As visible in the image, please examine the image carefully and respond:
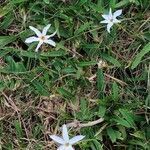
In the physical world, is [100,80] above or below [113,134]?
above

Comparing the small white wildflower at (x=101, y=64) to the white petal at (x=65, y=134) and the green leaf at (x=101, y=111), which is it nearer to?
the green leaf at (x=101, y=111)

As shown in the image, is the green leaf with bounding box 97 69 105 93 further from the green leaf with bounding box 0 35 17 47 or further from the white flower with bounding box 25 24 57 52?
the green leaf with bounding box 0 35 17 47

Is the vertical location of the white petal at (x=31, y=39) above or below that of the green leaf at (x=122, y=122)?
above

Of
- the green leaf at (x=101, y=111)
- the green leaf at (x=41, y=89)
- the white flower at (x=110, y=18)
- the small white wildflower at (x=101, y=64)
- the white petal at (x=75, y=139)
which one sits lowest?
the white petal at (x=75, y=139)

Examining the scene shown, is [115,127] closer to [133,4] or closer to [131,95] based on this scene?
[131,95]

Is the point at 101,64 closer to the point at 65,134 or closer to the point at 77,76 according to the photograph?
the point at 77,76

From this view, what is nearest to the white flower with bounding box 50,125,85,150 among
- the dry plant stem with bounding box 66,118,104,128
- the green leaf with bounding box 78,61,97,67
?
the dry plant stem with bounding box 66,118,104,128

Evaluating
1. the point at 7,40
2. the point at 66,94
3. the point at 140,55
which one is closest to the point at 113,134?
the point at 66,94

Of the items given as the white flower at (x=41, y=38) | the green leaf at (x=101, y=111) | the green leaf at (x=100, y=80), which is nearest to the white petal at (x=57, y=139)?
the green leaf at (x=101, y=111)
